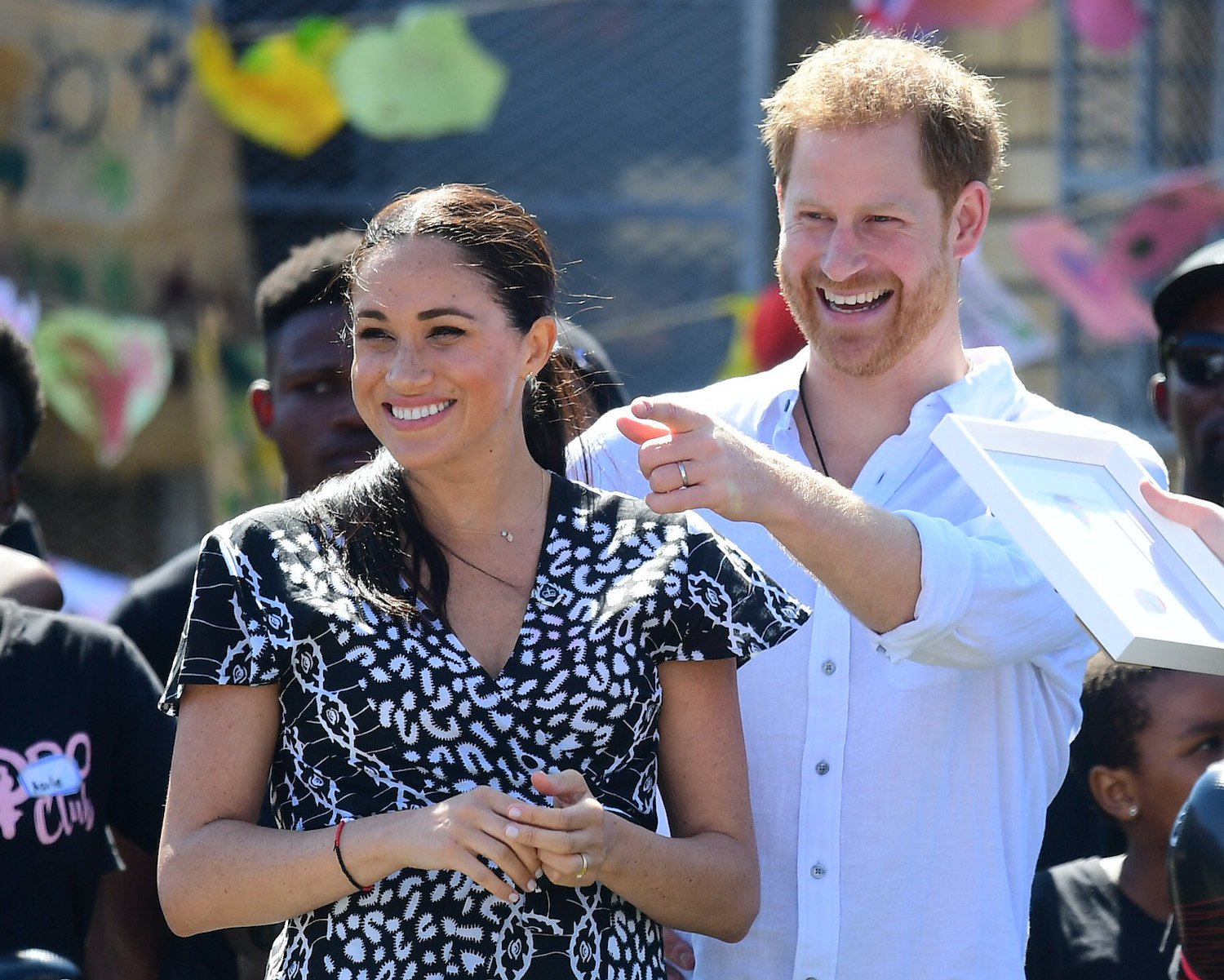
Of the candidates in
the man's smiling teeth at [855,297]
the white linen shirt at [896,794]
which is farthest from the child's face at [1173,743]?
the man's smiling teeth at [855,297]

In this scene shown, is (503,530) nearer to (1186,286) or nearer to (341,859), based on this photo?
(341,859)

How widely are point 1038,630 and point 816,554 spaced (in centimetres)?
38

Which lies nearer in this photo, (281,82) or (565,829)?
(565,829)

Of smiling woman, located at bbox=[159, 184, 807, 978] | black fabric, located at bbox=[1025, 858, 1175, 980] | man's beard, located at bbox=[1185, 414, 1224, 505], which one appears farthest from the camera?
man's beard, located at bbox=[1185, 414, 1224, 505]

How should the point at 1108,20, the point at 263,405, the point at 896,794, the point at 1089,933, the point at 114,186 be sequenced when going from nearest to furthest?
the point at 896,794, the point at 1089,933, the point at 263,405, the point at 1108,20, the point at 114,186

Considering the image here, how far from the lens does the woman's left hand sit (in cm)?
197

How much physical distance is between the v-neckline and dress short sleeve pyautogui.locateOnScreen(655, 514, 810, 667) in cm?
18

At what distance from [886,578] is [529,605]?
46 cm

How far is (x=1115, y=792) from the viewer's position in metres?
3.11

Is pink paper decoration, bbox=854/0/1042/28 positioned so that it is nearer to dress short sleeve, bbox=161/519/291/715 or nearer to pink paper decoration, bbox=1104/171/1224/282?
pink paper decoration, bbox=1104/171/1224/282

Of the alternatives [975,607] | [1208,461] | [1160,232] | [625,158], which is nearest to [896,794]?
[975,607]

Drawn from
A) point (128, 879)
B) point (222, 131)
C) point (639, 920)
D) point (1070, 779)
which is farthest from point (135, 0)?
point (639, 920)

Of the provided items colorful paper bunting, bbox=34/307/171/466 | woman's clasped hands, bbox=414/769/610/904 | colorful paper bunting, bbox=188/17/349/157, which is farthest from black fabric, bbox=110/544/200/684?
colorful paper bunting, bbox=188/17/349/157

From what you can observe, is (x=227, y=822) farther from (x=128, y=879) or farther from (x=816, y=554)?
(x=128, y=879)
